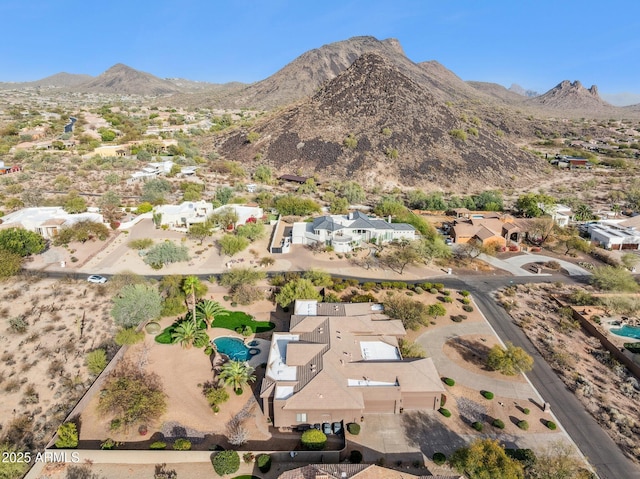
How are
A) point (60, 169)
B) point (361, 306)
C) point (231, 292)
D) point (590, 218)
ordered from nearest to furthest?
point (361, 306), point (231, 292), point (590, 218), point (60, 169)

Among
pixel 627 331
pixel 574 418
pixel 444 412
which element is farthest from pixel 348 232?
pixel 574 418

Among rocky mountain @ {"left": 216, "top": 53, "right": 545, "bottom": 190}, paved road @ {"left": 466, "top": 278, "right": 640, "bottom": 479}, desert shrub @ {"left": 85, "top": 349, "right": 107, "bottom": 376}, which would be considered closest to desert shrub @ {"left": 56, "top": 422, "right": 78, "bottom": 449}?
desert shrub @ {"left": 85, "top": 349, "right": 107, "bottom": 376}

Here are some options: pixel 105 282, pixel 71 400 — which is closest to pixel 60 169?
pixel 105 282

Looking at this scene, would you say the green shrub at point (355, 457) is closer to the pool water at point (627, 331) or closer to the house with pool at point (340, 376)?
the house with pool at point (340, 376)

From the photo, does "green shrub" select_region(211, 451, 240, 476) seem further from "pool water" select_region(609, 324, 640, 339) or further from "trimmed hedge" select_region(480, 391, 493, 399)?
"pool water" select_region(609, 324, 640, 339)

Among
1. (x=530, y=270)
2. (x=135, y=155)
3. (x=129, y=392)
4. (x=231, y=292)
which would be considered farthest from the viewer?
(x=135, y=155)

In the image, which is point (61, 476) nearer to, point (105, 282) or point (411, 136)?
point (105, 282)
